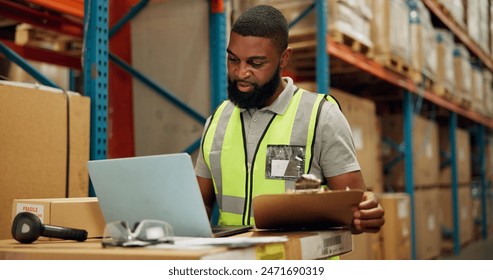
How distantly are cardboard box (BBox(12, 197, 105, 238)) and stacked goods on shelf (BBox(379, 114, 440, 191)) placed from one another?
16.9 feet

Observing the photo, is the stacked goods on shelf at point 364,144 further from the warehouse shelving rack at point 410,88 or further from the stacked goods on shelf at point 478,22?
the stacked goods on shelf at point 478,22

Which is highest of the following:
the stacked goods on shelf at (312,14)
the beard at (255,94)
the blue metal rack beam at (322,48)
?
the stacked goods on shelf at (312,14)

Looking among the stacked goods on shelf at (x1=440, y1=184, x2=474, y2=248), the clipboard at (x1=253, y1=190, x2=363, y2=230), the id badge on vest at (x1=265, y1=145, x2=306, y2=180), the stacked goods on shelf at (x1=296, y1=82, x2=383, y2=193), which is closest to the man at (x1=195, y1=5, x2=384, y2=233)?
the id badge on vest at (x1=265, y1=145, x2=306, y2=180)

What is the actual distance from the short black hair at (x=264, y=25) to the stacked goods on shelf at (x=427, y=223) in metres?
4.79

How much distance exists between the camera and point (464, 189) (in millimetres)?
9328

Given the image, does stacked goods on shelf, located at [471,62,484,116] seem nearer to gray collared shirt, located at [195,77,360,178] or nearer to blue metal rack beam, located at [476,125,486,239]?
blue metal rack beam, located at [476,125,486,239]

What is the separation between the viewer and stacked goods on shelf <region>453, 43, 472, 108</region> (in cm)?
827

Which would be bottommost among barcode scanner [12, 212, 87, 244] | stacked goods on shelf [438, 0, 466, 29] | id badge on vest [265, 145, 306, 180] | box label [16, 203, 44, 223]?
barcode scanner [12, 212, 87, 244]

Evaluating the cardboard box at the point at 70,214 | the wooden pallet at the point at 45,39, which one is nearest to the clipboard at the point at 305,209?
the cardboard box at the point at 70,214

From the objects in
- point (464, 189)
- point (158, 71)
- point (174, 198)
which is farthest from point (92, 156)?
point (464, 189)

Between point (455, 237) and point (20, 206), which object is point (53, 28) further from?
point (455, 237)

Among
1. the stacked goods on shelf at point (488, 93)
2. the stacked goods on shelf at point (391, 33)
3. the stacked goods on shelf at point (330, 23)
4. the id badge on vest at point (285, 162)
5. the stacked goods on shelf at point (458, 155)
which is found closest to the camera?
the id badge on vest at point (285, 162)

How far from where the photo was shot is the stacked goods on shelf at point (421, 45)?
638 centimetres

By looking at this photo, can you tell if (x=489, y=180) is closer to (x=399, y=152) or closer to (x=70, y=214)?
(x=399, y=152)
